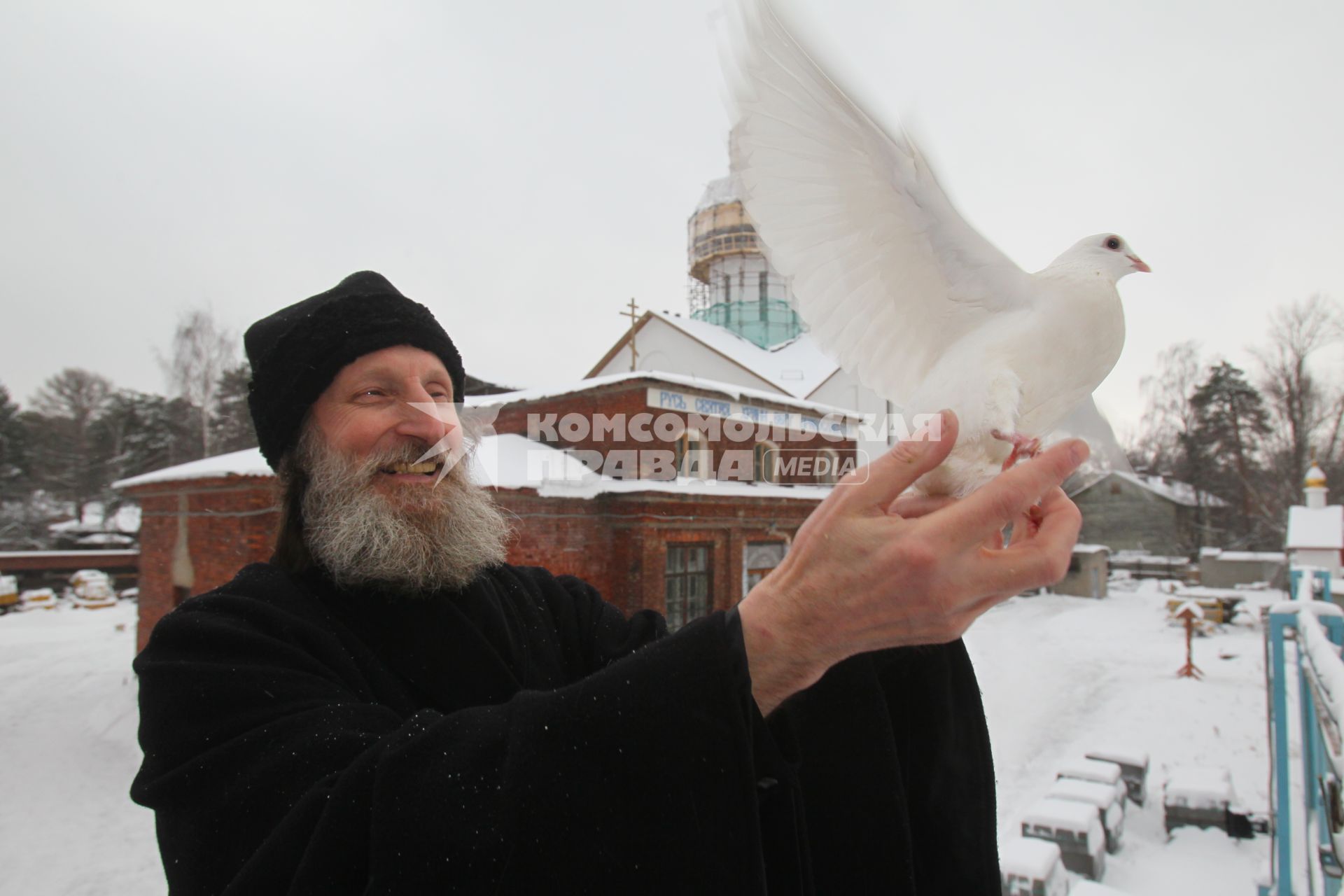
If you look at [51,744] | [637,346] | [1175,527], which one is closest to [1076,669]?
[637,346]

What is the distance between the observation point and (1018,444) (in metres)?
1.15

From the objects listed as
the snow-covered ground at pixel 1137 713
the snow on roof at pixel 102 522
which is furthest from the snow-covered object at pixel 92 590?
the snow-covered ground at pixel 1137 713

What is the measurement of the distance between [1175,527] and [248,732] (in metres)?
35.2

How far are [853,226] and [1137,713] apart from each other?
1285 cm

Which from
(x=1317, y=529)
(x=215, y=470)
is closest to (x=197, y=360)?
(x=215, y=470)

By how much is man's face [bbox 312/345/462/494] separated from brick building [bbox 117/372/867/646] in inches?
249

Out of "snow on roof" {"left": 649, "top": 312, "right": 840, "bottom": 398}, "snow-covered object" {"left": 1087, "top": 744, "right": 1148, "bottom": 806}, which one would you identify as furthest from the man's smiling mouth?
"snow on roof" {"left": 649, "top": 312, "right": 840, "bottom": 398}

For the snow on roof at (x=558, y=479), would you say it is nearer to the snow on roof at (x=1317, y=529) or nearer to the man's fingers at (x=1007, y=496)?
the man's fingers at (x=1007, y=496)

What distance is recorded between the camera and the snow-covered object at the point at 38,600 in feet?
53.6

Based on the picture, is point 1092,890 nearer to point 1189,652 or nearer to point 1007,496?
point 1007,496

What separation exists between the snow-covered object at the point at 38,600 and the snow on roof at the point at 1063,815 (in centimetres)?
2097

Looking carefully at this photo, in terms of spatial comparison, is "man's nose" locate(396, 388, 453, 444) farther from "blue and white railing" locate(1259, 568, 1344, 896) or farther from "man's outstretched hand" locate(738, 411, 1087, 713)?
"blue and white railing" locate(1259, 568, 1344, 896)

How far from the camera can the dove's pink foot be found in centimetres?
112

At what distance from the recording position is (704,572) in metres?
11.4
